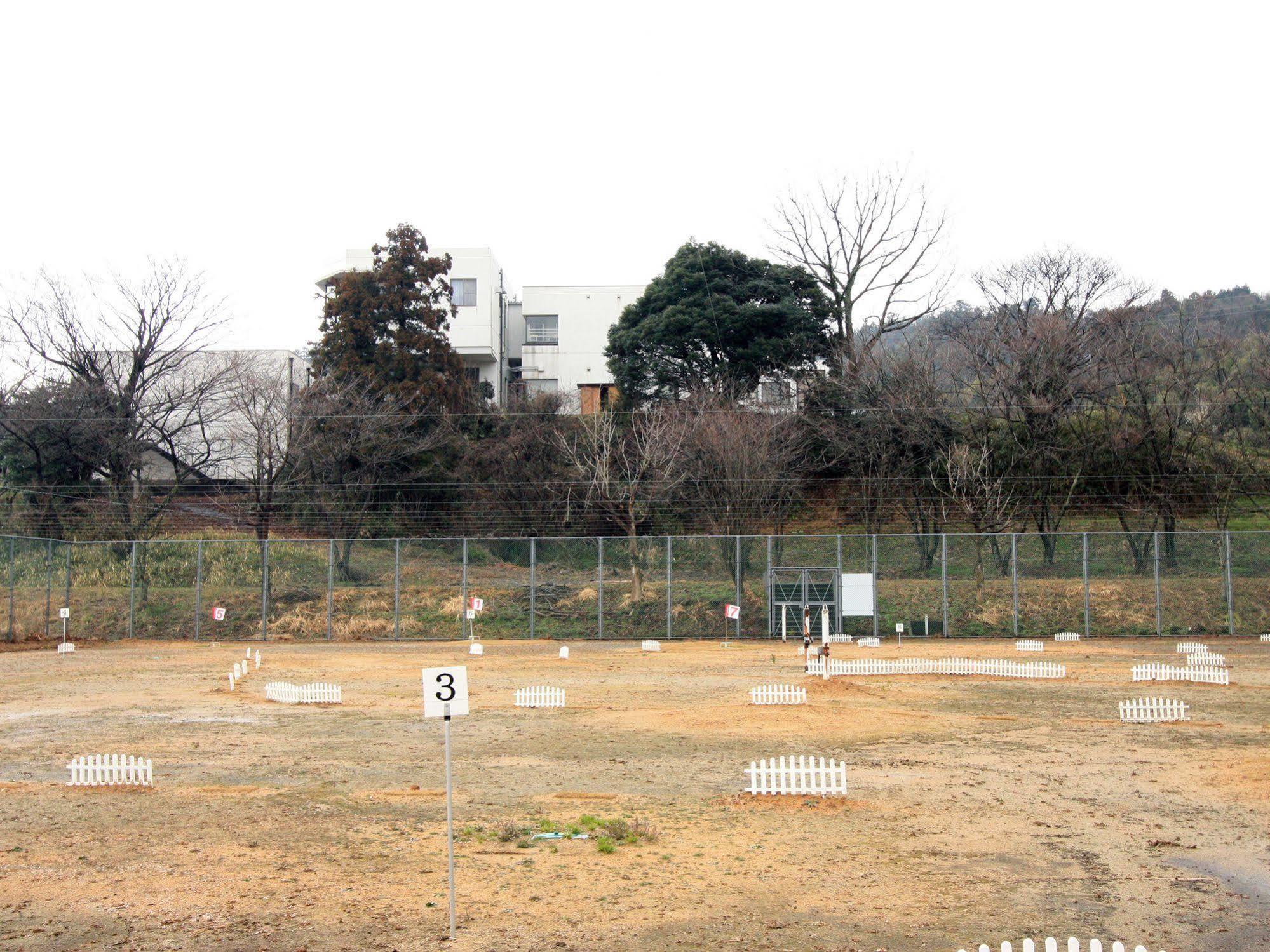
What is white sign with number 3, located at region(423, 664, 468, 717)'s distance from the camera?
32.7ft

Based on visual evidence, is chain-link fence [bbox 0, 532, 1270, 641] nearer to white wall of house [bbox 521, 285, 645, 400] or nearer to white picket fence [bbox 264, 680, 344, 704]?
white picket fence [bbox 264, 680, 344, 704]

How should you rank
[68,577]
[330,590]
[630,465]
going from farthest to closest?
[630,465] → [330,590] → [68,577]

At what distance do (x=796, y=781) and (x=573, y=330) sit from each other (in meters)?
58.9

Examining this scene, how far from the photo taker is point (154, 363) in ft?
183

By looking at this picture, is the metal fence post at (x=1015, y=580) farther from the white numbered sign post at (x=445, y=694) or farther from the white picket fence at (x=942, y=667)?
the white numbered sign post at (x=445, y=694)

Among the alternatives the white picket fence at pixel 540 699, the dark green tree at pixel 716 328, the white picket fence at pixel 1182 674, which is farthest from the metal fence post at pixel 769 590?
the white picket fence at pixel 540 699

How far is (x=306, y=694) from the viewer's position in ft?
79.1

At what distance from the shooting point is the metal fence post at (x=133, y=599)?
4250 cm

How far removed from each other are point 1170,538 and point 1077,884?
127ft

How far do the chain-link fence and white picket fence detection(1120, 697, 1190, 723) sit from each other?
1975 centimetres

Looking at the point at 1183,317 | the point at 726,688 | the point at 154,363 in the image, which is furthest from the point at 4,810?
the point at 1183,317

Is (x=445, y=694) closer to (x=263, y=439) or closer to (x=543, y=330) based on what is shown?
(x=263, y=439)

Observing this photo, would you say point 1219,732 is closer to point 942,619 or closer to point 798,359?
point 942,619

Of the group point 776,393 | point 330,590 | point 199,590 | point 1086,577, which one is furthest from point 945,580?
point 199,590
